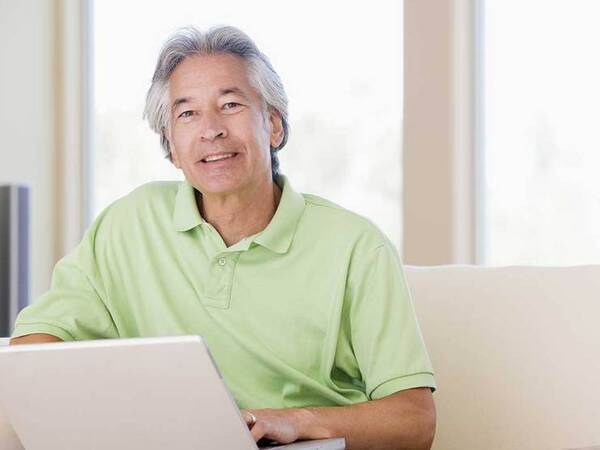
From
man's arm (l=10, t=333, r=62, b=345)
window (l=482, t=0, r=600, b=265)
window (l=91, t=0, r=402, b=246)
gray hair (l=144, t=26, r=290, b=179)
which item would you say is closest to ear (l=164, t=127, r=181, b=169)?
gray hair (l=144, t=26, r=290, b=179)

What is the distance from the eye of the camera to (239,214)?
2.02 metres

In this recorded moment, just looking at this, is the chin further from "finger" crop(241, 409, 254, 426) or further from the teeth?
"finger" crop(241, 409, 254, 426)

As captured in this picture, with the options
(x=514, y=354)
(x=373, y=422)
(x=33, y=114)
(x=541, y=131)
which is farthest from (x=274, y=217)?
(x=33, y=114)

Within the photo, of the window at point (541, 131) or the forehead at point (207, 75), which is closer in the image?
the forehead at point (207, 75)

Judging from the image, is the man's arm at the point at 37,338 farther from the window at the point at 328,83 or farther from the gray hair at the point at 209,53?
the window at the point at 328,83

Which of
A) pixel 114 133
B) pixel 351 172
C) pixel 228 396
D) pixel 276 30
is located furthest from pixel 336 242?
pixel 114 133

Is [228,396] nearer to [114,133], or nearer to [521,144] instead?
[521,144]

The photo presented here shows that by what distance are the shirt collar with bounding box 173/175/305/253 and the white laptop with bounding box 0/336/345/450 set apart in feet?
1.83

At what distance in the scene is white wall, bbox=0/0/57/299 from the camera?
476 cm

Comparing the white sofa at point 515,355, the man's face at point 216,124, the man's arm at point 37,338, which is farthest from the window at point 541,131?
the man's arm at point 37,338

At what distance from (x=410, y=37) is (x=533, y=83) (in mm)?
459

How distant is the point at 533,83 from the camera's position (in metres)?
3.78

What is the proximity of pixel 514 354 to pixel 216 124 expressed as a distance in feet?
2.22

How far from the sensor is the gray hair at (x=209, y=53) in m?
1.98
